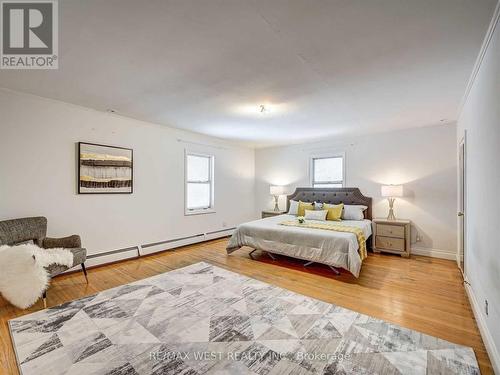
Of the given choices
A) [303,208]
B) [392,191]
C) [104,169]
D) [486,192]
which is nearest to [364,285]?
[486,192]

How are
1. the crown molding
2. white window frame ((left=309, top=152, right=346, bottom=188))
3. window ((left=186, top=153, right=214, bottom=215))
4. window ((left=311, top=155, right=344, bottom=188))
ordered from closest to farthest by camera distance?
the crown molding, window ((left=186, top=153, right=214, bottom=215)), white window frame ((left=309, top=152, right=346, bottom=188)), window ((left=311, top=155, right=344, bottom=188))

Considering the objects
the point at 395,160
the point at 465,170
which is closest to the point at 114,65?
the point at 465,170

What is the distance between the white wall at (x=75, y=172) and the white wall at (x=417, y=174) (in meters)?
3.35

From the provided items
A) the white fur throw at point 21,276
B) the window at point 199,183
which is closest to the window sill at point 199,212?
the window at point 199,183

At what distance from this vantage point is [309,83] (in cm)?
267

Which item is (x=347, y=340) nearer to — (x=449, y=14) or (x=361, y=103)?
(x=449, y=14)

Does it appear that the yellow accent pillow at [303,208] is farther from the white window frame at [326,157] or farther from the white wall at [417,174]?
the white wall at [417,174]

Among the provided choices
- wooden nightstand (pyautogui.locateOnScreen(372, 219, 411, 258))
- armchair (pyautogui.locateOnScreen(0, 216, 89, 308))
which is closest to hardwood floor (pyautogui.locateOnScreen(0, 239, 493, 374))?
wooden nightstand (pyautogui.locateOnScreen(372, 219, 411, 258))

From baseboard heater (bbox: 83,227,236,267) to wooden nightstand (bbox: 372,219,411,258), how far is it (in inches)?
135

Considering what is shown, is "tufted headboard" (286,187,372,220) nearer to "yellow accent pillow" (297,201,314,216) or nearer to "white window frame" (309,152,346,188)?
"white window frame" (309,152,346,188)

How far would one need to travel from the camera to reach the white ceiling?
1.59 meters

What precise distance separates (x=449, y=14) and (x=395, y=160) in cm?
356

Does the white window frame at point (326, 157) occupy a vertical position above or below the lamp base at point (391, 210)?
above

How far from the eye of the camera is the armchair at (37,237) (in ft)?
9.03
